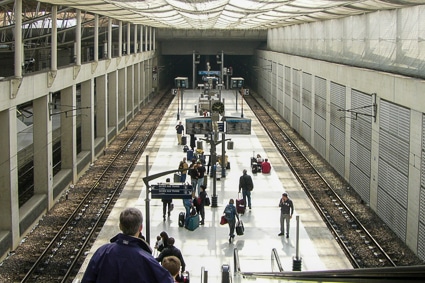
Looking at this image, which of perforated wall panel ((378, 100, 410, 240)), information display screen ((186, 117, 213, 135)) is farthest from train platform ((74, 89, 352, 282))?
perforated wall panel ((378, 100, 410, 240))

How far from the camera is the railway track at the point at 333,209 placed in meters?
15.1

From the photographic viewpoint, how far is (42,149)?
1964 centimetres

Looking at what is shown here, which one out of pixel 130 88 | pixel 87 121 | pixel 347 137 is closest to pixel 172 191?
pixel 347 137

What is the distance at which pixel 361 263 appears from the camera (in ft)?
47.8

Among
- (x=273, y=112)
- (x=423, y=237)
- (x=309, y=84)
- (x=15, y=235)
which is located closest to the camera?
(x=423, y=237)

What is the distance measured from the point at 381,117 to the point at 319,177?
6.07m

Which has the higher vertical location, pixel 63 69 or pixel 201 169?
pixel 63 69

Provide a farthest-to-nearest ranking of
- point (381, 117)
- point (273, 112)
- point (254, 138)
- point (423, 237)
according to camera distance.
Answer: point (273, 112), point (254, 138), point (381, 117), point (423, 237)

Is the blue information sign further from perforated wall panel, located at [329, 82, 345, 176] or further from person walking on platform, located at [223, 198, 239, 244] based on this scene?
perforated wall panel, located at [329, 82, 345, 176]

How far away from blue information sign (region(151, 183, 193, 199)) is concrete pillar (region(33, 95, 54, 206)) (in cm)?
499

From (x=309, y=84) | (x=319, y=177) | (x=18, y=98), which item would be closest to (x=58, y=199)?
(x=18, y=98)

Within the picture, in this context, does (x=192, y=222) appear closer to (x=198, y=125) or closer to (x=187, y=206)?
(x=187, y=206)

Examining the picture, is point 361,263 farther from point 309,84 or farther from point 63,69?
point 309,84

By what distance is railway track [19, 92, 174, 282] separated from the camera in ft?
46.8
